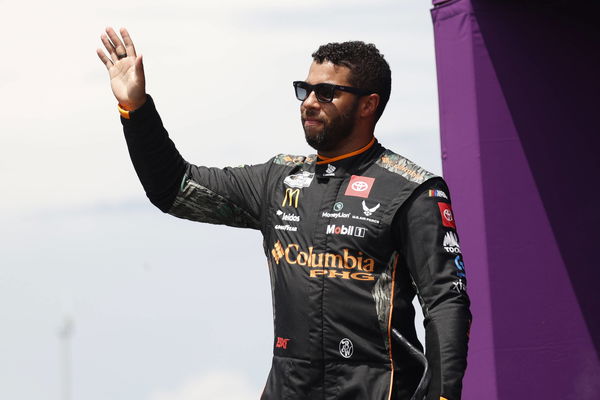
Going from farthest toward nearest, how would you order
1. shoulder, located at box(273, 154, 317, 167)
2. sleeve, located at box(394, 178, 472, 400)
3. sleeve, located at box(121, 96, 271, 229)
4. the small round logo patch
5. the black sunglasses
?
1. shoulder, located at box(273, 154, 317, 167)
2. sleeve, located at box(121, 96, 271, 229)
3. the black sunglasses
4. the small round logo patch
5. sleeve, located at box(394, 178, 472, 400)

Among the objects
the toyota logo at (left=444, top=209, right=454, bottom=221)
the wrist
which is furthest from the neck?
the wrist

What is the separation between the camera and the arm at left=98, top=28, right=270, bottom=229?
427cm

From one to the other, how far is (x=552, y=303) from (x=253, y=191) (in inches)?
132

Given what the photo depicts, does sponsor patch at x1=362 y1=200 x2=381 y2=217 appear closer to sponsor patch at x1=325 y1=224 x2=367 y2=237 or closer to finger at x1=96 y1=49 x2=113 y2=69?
sponsor patch at x1=325 y1=224 x2=367 y2=237

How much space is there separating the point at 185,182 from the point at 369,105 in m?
0.77

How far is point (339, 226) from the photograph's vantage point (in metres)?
4.07

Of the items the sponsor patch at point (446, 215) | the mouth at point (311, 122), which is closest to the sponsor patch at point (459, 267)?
the sponsor patch at point (446, 215)

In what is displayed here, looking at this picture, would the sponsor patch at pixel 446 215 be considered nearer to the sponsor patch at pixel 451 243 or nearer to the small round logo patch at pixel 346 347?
the sponsor patch at pixel 451 243

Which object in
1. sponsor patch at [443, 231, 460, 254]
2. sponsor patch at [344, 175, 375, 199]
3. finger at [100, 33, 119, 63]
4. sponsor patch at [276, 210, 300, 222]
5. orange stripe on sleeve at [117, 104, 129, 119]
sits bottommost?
sponsor patch at [443, 231, 460, 254]

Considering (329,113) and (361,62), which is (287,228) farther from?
(361,62)

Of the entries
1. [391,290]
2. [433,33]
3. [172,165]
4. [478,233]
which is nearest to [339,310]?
[391,290]

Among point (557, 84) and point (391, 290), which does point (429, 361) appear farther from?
point (557, 84)

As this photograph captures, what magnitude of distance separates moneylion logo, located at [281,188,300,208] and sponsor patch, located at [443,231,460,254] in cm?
59

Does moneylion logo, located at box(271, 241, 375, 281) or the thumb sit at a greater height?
the thumb
